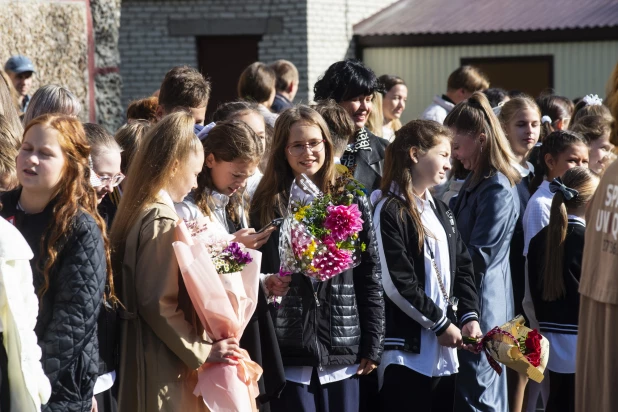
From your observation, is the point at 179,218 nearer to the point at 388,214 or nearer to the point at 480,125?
the point at 388,214

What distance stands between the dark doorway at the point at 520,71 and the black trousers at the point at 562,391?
43.4 ft

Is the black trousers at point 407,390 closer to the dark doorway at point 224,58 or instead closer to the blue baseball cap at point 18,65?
the blue baseball cap at point 18,65

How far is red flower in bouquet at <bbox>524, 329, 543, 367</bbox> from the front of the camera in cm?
466

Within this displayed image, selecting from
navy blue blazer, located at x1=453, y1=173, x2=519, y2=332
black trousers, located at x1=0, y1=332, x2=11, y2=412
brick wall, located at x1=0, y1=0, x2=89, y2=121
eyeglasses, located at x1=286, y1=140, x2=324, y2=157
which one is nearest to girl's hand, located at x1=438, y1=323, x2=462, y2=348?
navy blue blazer, located at x1=453, y1=173, x2=519, y2=332

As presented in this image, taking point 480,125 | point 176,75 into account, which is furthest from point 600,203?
point 176,75

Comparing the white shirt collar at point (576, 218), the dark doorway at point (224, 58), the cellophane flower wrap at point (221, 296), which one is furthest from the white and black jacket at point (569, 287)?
the dark doorway at point (224, 58)

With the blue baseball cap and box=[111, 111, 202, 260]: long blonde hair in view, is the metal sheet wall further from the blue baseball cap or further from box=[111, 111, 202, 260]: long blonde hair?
box=[111, 111, 202, 260]: long blonde hair

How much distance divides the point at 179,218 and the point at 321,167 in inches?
41.7

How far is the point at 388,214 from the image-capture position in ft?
16.6

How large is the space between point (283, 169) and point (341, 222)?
67cm

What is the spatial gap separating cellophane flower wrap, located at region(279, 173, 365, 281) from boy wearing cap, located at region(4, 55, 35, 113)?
4375 millimetres

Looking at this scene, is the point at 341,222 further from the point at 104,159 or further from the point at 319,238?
the point at 104,159

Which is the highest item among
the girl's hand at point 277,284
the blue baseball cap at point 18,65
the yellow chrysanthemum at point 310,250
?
the blue baseball cap at point 18,65

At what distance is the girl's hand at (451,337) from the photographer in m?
4.94
